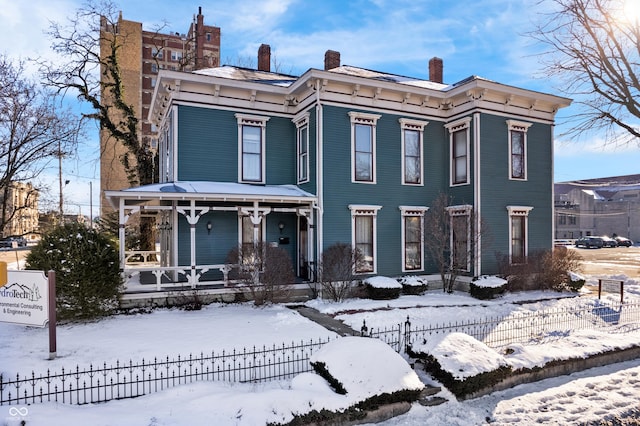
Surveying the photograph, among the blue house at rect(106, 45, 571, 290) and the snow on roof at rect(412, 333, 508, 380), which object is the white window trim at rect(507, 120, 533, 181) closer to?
the blue house at rect(106, 45, 571, 290)

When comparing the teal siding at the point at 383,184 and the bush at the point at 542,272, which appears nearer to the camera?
the teal siding at the point at 383,184

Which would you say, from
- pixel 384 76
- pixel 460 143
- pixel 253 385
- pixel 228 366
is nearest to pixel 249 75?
pixel 384 76

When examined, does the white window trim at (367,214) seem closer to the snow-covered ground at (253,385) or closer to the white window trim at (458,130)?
the snow-covered ground at (253,385)

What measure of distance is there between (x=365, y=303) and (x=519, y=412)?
7198mm

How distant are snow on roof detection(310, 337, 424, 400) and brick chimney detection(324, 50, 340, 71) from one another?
48.8ft

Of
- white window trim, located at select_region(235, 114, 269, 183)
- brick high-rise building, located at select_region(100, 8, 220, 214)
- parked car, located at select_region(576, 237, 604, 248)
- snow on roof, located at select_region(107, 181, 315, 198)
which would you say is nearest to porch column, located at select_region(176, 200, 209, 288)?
snow on roof, located at select_region(107, 181, 315, 198)

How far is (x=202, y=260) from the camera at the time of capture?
1466 cm

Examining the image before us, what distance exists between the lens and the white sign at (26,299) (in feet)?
25.2

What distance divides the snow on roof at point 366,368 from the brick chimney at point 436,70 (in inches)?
725

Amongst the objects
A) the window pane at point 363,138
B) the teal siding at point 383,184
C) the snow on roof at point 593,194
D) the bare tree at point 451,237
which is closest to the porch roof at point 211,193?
the teal siding at point 383,184

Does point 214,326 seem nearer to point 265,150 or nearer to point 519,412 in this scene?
point 519,412

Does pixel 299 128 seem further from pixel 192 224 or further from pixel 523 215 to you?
pixel 523 215

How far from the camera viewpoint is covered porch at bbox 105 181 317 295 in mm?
12875

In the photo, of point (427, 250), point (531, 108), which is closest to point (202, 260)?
point (427, 250)
